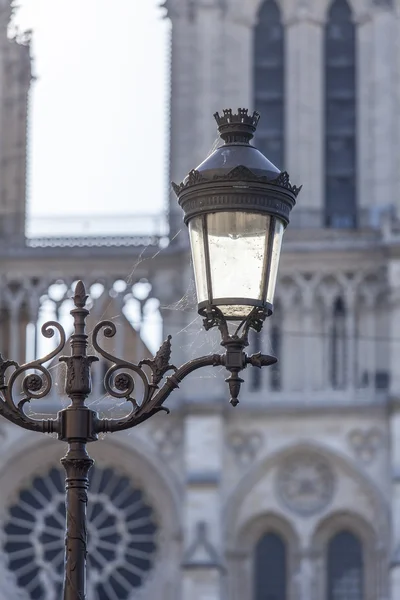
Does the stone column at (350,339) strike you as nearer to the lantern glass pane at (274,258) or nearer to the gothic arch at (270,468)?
the gothic arch at (270,468)

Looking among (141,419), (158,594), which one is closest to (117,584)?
(158,594)

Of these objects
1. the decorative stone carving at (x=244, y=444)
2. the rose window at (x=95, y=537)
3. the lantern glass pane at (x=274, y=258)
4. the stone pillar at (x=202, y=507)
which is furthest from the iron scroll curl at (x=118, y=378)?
the rose window at (x=95, y=537)

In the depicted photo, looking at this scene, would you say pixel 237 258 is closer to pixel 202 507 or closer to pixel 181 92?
pixel 202 507

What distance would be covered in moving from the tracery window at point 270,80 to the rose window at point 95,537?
6647 mm

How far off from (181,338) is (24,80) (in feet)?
22.1

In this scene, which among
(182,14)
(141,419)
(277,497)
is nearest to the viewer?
(141,419)

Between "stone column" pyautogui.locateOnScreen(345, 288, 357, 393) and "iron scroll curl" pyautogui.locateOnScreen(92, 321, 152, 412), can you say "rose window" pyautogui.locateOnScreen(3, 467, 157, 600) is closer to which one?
"stone column" pyautogui.locateOnScreen(345, 288, 357, 393)

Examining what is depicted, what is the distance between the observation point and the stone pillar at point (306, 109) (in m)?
34.6

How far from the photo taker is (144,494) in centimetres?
3412

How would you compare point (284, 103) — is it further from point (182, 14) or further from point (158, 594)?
point (158, 594)

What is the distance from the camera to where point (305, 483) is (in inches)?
1312

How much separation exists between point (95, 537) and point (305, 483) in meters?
3.93

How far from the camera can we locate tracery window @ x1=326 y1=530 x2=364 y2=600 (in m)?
33.5

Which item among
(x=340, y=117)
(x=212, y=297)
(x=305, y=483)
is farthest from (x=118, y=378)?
(x=340, y=117)
